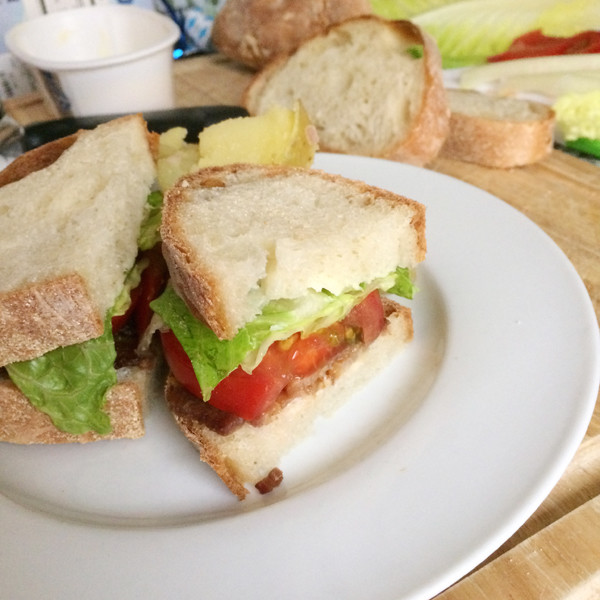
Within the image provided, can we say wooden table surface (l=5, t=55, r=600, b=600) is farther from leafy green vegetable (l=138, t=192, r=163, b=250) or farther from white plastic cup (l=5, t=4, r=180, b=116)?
leafy green vegetable (l=138, t=192, r=163, b=250)

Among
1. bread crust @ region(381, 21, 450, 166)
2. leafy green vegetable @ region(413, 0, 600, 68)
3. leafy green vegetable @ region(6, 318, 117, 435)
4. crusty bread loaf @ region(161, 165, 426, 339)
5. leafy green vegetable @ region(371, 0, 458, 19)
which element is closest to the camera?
crusty bread loaf @ region(161, 165, 426, 339)

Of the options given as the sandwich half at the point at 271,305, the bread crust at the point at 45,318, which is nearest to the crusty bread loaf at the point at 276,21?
the sandwich half at the point at 271,305

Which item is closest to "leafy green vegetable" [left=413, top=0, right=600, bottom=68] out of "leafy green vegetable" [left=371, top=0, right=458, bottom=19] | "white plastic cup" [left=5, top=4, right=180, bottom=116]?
"leafy green vegetable" [left=371, top=0, right=458, bottom=19]

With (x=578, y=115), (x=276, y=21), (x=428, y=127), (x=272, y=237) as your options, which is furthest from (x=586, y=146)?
(x=272, y=237)

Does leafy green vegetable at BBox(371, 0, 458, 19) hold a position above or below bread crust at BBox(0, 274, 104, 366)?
below

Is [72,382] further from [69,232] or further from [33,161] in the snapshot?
[33,161]

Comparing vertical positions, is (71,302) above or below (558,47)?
above
